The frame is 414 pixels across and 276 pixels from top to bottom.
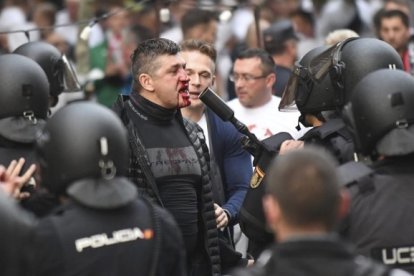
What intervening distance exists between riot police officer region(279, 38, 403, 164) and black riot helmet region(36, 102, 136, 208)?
5.39 ft

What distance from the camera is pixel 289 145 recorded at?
7.29 meters

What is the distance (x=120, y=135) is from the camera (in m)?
5.84

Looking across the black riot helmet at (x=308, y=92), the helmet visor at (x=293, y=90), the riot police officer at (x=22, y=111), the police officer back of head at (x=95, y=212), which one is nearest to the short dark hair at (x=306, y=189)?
the police officer back of head at (x=95, y=212)

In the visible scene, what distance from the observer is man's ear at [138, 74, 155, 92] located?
7867 millimetres

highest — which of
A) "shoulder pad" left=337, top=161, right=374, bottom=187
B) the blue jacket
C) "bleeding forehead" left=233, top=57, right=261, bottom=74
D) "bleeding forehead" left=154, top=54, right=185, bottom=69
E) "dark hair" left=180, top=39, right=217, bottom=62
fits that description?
"bleeding forehead" left=154, top=54, right=185, bottom=69

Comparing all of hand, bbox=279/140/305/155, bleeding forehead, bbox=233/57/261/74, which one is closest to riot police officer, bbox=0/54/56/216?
hand, bbox=279/140/305/155

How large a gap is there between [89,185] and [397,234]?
4.92ft

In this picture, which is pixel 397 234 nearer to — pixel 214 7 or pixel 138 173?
pixel 138 173

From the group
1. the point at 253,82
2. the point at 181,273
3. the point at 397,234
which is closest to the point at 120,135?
the point at 181,273

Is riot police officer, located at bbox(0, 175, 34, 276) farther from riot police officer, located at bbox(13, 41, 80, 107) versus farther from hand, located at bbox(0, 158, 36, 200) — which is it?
riot police officer, located at bbox(13, 41, 80, 107)

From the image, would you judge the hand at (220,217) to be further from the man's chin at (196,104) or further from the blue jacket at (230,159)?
the man's chin at (196,104)

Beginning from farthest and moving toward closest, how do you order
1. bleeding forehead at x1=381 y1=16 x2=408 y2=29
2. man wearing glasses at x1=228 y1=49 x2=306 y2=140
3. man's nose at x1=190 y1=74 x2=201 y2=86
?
bleeding forehead at x1=381 y1=16 x2=408 y2=29, man wearing glasses at x1=228 y1=49 x2=306 y2=140, man's nose at x1=190 y1=74 x2=201 y2=86

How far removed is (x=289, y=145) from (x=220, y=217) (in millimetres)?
1020

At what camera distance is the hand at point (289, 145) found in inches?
284
